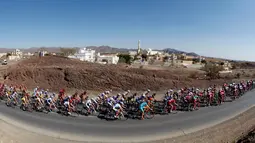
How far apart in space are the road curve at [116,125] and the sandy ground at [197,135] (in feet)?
1.98

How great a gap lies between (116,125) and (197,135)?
5689mm

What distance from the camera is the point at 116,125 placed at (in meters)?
14.6

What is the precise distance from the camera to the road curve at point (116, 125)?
497 inches

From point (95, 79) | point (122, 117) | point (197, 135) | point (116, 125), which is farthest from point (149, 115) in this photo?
point (95, 79)

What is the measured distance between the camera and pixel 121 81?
107 feet

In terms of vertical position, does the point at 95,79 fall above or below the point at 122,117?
above

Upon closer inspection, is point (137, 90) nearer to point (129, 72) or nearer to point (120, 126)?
A: point (129, 72)

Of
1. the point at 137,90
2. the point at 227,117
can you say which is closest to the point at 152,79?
the point at 137,90

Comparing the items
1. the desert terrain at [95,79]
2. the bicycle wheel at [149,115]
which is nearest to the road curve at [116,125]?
the bicycle wheel at [149,115]

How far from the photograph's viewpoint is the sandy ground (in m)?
11.8

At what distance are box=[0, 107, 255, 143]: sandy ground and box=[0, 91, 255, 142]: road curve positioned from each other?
60cm

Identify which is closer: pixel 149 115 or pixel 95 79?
pixel 149 115

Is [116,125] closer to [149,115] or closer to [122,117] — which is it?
[122,117]

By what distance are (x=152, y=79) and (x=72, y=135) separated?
22037 mm
